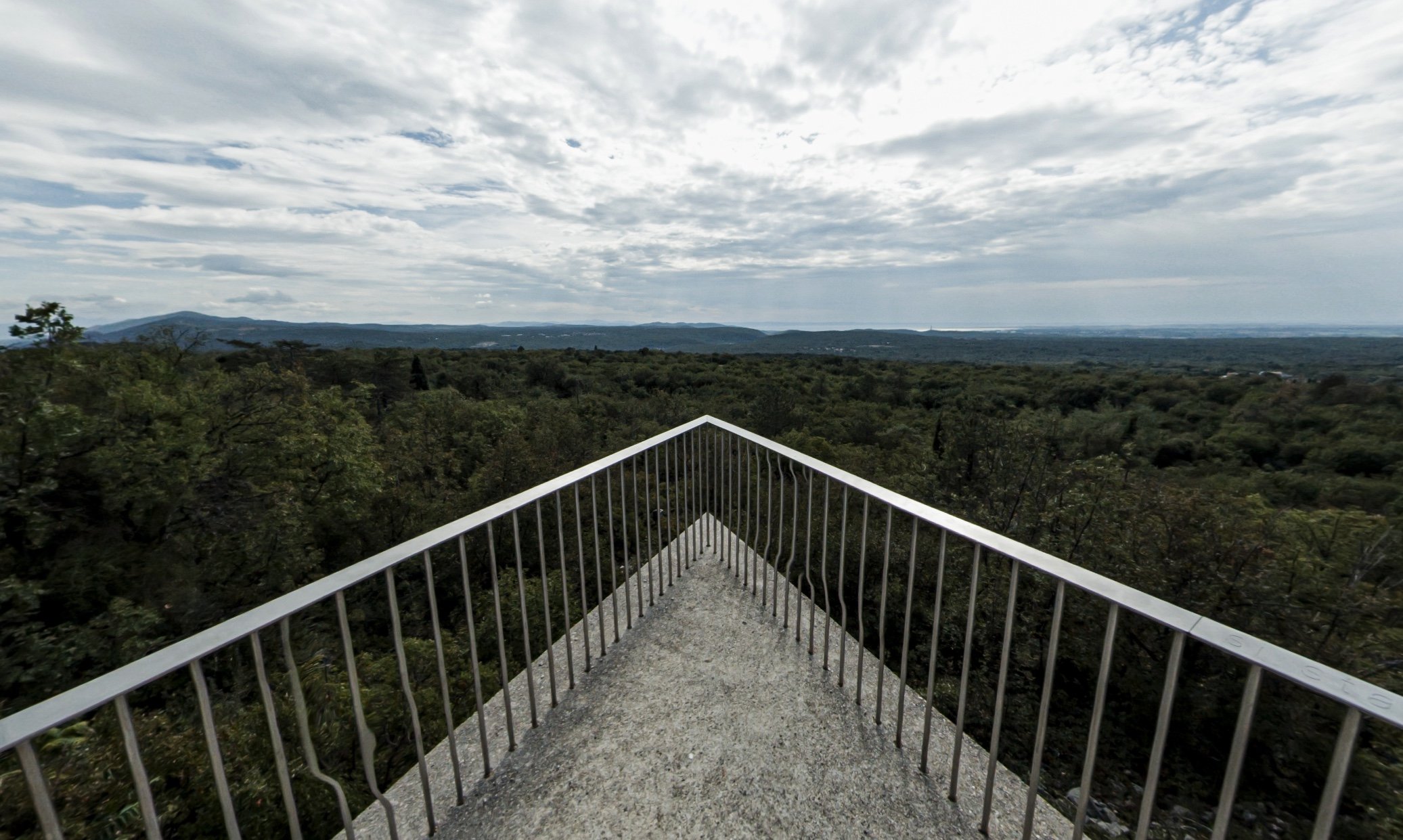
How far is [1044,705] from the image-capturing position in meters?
1.58

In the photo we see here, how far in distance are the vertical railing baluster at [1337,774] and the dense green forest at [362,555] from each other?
246 cm

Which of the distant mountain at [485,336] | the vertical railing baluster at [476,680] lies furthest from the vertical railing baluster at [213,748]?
the distant mountain at [485,336]

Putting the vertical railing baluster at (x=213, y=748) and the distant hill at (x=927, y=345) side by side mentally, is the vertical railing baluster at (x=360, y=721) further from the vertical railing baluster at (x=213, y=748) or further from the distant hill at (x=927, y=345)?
the distant hill at (x=927, y=345)

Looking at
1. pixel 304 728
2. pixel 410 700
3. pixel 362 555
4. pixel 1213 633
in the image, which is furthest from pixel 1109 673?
pixel 362 555

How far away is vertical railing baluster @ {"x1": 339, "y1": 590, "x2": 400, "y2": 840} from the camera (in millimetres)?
1480

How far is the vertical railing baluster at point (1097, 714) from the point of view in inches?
51.5

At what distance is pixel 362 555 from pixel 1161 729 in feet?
66.1

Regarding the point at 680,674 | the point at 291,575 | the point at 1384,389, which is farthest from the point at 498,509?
the point at 1384,389

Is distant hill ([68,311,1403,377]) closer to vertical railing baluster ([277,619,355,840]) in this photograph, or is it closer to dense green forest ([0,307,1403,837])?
dense green forest ([0,307,1403,837])

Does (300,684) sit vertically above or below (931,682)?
above

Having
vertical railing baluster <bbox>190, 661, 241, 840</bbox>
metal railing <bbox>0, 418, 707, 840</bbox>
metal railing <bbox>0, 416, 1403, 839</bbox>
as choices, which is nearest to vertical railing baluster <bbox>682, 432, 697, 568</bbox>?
metal railing <bbox>0, 416, 1403, 839</bbox>

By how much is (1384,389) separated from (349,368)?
62544 mm

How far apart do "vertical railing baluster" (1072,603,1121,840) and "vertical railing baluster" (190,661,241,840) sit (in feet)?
6.22

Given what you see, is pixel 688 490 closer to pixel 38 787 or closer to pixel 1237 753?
pixel 1237 753
